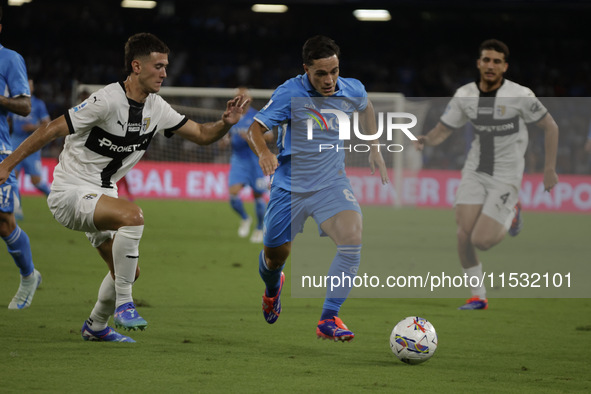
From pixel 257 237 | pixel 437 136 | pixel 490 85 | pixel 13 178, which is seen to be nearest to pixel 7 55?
pixel 13 178

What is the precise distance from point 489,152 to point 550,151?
0.54 m

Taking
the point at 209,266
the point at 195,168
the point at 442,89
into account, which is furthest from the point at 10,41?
the point at 209,266

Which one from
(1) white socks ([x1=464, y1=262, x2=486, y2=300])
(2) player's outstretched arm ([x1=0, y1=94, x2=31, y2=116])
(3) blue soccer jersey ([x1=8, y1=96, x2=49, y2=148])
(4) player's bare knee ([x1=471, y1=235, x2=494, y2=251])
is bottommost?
(1) white socks ([x1=464, y1=262, x2=486, y2=300])

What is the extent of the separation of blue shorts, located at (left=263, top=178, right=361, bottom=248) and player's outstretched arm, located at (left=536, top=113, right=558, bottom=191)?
2297mm

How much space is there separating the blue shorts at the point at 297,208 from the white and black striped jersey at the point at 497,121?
7.14 feet

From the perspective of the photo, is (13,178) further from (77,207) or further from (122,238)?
(122,238)

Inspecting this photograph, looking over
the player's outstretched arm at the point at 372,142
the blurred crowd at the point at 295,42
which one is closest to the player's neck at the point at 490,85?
the player's outstretched arm at the point at 372,142

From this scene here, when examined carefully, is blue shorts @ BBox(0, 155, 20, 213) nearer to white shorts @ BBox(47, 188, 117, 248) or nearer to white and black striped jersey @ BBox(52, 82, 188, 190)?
white and black striped jersey @ BBox(52, 82, 188, 190)

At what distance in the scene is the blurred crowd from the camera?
28531 millimetres

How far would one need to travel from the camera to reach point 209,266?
10.4 metres

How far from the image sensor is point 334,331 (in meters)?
5.56

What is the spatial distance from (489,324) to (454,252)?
5.28 meters

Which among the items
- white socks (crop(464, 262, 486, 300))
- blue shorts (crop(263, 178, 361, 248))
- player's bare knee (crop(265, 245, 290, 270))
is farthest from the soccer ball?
white socks (crop(464, 262, 486, 300))

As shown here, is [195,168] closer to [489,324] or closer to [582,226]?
[582,226]
